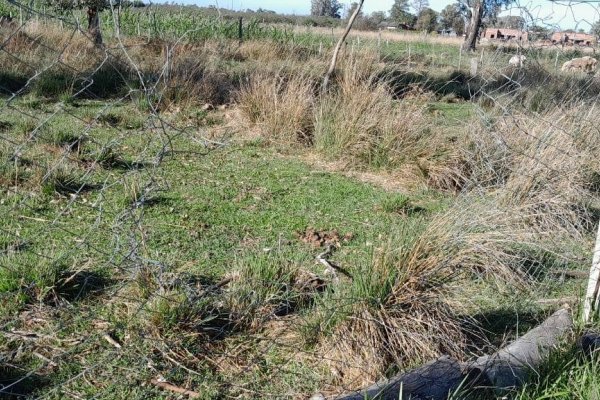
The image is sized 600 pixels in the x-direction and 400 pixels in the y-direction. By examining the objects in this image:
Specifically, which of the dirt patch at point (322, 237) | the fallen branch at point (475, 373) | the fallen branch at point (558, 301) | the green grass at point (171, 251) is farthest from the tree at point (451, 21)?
the fallen branch at point (475, 373)

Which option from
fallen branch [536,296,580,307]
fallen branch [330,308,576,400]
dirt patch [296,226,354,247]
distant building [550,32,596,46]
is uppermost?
distant building [550,32,596,46]

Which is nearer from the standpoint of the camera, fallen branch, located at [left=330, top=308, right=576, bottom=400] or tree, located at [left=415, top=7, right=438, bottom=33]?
fallen branch, located at [left=330, top=308, right=576, bottom=400]

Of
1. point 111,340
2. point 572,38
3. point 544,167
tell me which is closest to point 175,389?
point 111,340

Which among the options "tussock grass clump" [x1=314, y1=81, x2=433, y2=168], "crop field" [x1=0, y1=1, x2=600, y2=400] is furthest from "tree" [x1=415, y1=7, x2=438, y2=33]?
"tussock grass clump" [x1=314, y1=81, x2=433, y2=168]

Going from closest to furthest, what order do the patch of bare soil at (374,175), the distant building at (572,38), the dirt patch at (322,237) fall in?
the distant building at (572,38)
the dirt patch at (322,237)
the patch of bare soil at (374,175)

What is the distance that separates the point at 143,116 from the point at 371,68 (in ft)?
12.6

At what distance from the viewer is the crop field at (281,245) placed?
330cm

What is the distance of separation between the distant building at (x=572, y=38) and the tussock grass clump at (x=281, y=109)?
376cm

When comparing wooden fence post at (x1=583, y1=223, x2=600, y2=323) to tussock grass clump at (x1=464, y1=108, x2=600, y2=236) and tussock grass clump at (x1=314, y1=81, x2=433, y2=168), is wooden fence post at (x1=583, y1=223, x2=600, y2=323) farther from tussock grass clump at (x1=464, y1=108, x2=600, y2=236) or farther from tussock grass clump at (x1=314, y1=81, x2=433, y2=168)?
tussock grass clump at (x1=314, y1=81, x2=433, y2=168)

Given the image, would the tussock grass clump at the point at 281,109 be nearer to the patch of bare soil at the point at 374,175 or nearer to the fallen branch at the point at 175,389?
the patch of bare soil at the point at 374,175

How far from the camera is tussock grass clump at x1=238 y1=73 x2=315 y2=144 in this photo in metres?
8.15

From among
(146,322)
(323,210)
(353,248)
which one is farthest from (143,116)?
(146,322)

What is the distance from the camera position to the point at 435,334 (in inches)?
139

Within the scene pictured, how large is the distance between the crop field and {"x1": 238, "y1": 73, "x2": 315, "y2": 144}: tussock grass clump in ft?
0.09
